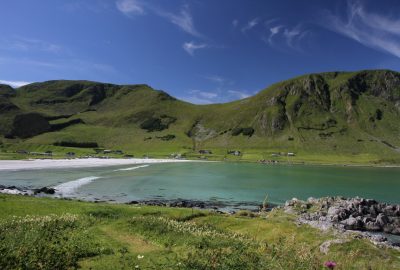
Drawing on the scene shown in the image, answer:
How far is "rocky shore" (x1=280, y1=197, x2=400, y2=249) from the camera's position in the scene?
54062 mm

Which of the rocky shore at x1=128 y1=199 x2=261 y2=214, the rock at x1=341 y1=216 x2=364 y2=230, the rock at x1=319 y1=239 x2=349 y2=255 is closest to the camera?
the rock at x1=319 y1=239 x2=349 y2=255

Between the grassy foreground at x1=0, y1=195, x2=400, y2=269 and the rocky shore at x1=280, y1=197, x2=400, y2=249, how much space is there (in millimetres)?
20472

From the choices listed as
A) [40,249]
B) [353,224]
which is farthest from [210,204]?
[40,249]

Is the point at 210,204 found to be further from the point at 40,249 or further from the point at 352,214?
the point at 40,249

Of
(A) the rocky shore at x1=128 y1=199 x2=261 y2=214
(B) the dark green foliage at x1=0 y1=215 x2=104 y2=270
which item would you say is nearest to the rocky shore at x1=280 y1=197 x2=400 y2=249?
(A) the rocky shore at x1=128 y1=199 x2=261 y2=214

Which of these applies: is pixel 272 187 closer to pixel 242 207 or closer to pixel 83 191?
pixel 242 207

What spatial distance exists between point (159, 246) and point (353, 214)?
44.9 meters

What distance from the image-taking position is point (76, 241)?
22.8m

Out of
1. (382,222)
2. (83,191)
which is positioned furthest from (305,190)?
(83,191)

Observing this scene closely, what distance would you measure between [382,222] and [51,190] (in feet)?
209

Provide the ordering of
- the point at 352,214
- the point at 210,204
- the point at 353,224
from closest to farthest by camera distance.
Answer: the point at 353,224
the point at 352,214
the point at 210,204

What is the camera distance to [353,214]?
5959 centimetres

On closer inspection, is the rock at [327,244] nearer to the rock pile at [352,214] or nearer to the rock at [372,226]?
the rock pile at [352,214]

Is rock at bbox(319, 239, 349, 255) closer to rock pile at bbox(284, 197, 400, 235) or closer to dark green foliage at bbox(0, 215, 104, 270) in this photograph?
dark green foliage at bbox(0, 215, 104, 270)
